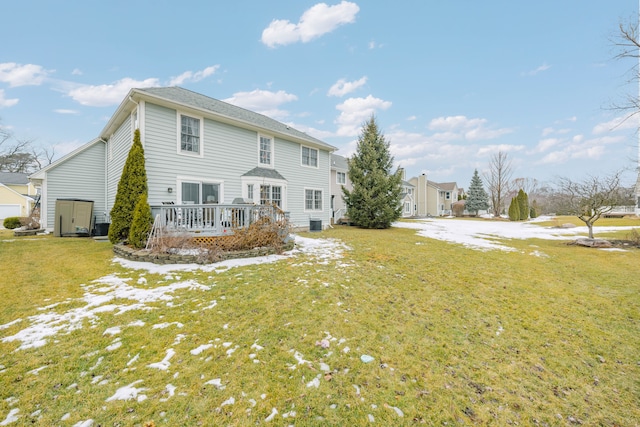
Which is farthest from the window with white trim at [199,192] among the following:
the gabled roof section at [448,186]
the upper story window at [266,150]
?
the gabled roof section at [448,186]

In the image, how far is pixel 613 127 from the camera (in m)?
12.0

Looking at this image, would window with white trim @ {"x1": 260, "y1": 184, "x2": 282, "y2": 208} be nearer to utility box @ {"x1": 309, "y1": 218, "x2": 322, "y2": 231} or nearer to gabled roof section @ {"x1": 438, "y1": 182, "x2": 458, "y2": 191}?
utility box @ {"x1": 309, "y1": 218, "x2": 322, "y2": 231}

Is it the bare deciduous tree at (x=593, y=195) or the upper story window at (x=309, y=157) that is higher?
the upper story window at (x=309, y=157)

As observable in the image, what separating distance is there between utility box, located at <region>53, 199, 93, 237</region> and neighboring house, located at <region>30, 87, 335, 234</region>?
3.40ft

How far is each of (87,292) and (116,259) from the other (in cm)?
269

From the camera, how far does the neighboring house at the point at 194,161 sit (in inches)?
370

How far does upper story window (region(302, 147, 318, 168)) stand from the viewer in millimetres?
15094

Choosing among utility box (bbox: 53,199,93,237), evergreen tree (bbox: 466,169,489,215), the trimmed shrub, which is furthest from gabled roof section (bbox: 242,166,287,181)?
evergreen tree (bbox: 466,169,489,215)

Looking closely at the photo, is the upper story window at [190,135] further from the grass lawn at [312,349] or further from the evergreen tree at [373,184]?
the evergreen tree at [373,184]

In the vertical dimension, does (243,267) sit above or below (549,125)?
below

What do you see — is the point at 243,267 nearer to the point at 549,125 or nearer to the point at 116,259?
the point at 116,259

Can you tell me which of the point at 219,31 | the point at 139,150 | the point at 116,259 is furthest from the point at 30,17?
the point at 116,259

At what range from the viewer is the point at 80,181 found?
43.2 feet

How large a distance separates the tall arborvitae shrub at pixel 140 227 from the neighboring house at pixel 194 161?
194 centimetres
